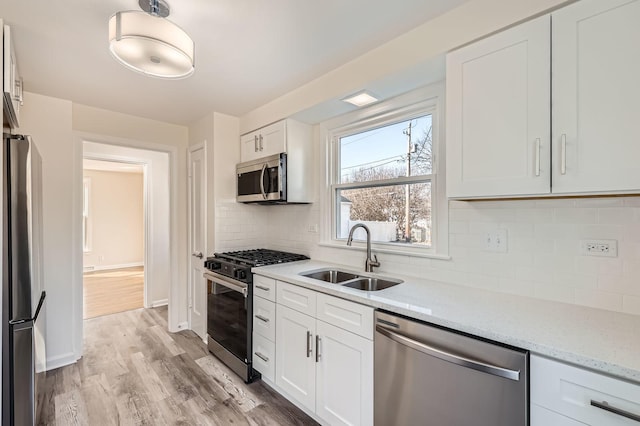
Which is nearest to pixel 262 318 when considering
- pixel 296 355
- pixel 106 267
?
pixel 296 355

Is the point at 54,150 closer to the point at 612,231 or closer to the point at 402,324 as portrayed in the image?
the point at 402,324

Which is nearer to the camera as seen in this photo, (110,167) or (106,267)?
(110,167)

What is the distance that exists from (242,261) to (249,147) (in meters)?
1.25

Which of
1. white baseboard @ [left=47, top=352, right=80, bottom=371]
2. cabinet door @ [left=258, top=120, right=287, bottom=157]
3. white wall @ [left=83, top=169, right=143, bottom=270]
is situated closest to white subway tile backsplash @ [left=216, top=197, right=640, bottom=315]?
cabinet door @ [left=258, top=120, right=287, bottom=157]

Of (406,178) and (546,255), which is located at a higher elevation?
(406,178)

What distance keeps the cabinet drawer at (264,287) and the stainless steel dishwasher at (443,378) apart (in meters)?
0.95

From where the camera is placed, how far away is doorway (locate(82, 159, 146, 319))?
6508 mm

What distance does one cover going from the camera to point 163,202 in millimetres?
4473

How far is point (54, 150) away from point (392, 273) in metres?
3.14

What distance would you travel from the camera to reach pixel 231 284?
254 centimetres

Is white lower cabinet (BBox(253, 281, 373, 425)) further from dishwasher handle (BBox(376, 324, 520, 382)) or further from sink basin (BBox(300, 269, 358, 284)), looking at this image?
sink basin (BBox(300, 269, 358, 284))

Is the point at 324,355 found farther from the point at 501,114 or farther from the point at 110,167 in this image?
the point at 110,167

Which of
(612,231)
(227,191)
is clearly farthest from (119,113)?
(612,231)

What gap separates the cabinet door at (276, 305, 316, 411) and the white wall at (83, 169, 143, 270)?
22.1 ft
